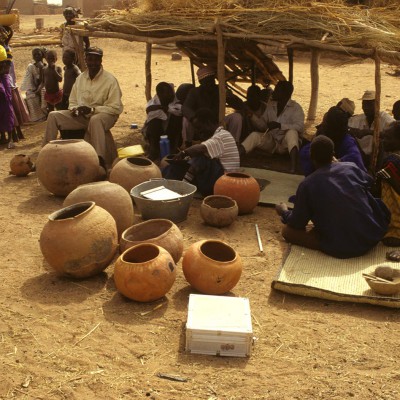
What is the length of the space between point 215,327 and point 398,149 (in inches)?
122

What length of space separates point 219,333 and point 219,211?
2271 mm

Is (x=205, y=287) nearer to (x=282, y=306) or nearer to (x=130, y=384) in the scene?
(x=282, y=306)

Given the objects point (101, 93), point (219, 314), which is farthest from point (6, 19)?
point (219, 314)

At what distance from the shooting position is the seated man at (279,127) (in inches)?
315

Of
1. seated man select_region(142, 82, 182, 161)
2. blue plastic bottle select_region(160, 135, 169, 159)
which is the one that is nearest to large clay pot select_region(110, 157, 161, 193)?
blue plastic bottle select_region(160, 135, 169, 159)

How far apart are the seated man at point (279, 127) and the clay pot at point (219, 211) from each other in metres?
1.98

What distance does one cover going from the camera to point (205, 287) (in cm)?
444

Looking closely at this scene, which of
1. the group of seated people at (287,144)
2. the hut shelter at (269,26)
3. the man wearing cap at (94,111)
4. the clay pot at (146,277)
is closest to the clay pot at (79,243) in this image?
the clay pot at (146,277)

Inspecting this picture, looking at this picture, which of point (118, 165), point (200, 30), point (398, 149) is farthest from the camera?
point (200, 30)

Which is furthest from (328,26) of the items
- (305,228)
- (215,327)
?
(215,327)

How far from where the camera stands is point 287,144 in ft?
26.1

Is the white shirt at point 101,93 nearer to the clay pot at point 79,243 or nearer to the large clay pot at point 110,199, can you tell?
the large clay pot at point 110,199

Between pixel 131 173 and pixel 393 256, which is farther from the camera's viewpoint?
pixel 131 173

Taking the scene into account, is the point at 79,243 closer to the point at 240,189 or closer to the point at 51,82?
the point at 240,189
